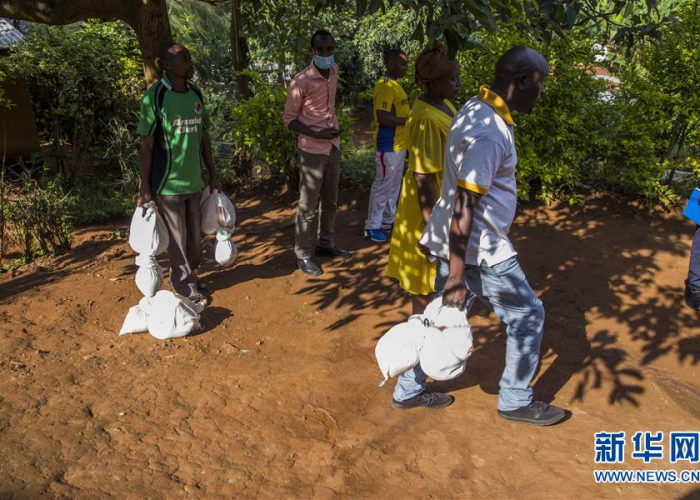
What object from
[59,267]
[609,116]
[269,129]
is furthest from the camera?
[269,129]

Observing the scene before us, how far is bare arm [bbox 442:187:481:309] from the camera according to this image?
2.87 m

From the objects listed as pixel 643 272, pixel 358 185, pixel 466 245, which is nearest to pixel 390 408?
pixel 466 245

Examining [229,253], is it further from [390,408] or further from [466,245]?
[466,245]

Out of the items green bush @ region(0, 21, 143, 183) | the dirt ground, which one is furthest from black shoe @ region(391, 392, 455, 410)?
green bush @ region(0, 21, 143, 183)

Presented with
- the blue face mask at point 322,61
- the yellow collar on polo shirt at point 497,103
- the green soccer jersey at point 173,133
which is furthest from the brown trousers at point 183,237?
the yellow collar on polo shirt at point 497,103

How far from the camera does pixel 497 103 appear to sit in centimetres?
291

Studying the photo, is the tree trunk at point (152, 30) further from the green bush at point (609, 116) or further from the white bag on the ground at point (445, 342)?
the white bag on the ground at point (445, 342)

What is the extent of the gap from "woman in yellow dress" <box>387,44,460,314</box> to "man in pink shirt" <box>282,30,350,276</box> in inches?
65.9

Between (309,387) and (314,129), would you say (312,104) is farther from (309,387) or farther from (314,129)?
(309,387)

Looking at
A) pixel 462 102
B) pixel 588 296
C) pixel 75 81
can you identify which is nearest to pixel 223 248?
pixel 588 296

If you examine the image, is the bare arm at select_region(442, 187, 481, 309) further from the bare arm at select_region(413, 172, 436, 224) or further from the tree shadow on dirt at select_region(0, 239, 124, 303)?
the tree shadow on dirt at select_region(0, 239, 124, 303)

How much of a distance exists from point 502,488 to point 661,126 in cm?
490

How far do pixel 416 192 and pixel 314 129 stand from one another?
Answer: 1962 millimetres

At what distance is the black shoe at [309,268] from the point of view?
540cm
